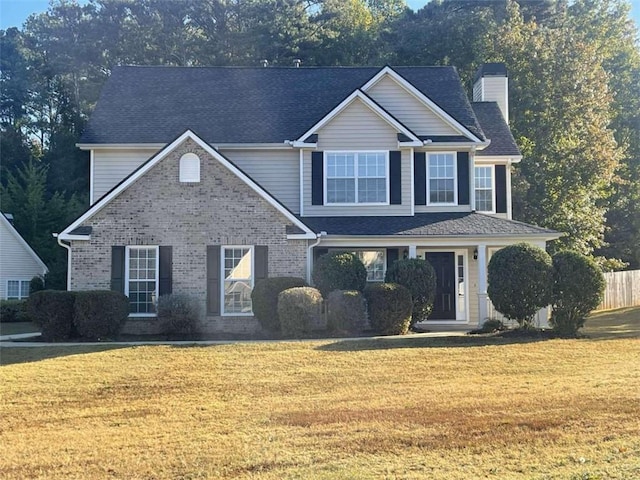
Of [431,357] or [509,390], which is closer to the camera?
[509,390]

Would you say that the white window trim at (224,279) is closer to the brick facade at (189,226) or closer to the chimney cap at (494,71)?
the brick facade at (189,226)

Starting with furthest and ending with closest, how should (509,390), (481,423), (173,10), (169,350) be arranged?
1. (173,10)
2. (169,350)
3. (509,390)
4. (481,423)


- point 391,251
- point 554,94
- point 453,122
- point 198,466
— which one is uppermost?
point 554,94

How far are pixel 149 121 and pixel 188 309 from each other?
300 inches

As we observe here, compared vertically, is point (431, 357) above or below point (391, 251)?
below

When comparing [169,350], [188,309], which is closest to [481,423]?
[169,350]

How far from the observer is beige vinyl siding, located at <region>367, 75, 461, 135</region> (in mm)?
22484

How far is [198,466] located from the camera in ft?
24.5

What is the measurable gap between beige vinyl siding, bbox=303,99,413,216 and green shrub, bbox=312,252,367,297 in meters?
3.02

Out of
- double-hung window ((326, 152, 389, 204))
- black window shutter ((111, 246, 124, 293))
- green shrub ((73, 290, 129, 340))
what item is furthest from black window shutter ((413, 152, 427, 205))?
green shrub ((73, 290, 129, 340))

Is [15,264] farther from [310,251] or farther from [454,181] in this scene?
[454,181]

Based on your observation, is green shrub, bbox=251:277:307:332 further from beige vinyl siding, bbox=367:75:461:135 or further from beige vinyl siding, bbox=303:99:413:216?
beige vinyl siding, bbox=367:75:461:135

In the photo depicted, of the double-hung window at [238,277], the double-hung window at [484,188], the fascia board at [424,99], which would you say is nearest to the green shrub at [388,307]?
the double-hung window at [238,277]

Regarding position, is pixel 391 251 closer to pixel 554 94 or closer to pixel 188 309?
pixel 188 309
